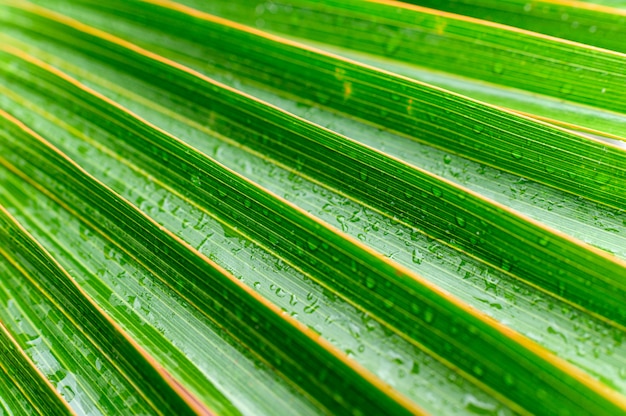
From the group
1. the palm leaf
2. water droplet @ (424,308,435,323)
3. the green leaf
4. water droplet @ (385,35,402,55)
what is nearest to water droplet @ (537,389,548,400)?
the palm leaf

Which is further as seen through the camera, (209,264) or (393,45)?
(393,45)

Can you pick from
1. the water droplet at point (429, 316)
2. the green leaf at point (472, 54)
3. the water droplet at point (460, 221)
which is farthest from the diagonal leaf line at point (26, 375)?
the green leaf at point (472, 54)

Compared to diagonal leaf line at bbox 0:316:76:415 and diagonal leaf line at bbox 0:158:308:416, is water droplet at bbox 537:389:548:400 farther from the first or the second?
diagonal leaf line at bbox 0:316:76:415

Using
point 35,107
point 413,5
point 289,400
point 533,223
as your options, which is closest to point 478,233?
point 533,223

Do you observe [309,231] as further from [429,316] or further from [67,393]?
[67,393]

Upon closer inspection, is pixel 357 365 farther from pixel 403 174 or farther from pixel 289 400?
pixel 403 174

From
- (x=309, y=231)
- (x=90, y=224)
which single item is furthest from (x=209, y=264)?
(x=90, y=224)

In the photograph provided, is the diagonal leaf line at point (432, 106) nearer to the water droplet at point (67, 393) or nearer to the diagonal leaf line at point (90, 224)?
the diagonal leaf line at point (90, 224)

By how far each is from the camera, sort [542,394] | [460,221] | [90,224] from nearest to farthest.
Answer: [542,394]
[460,221]
[90,224]
